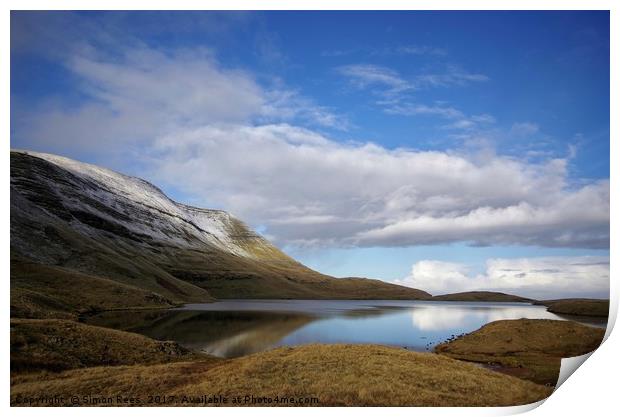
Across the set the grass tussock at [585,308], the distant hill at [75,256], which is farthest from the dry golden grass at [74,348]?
the grass tussock at [585,308]

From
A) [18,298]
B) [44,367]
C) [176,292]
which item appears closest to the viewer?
[44,367]

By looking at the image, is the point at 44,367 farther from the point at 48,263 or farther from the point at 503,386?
the point at 48,263

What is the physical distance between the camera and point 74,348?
32.0 m

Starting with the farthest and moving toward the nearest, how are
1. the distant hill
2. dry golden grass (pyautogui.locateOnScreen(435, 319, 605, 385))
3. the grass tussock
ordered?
the grass tussock
the distant hill
dry golden grass (pyautogui.locateOnScreen(435, 319, 605, 385))

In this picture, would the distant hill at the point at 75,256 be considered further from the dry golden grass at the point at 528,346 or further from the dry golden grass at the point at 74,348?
the dry golden grass at the point at 528,346

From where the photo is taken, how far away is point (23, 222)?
332 ft

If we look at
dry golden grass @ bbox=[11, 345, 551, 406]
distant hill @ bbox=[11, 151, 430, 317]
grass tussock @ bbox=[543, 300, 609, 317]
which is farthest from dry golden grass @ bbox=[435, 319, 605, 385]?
grass tussock @ bbox=[543, 300, 609, 317]

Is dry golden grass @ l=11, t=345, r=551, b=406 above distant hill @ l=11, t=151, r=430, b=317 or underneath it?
underneath

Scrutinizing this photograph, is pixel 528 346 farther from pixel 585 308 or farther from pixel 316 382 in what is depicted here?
pixel 585 308

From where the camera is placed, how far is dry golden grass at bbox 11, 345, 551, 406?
77.8 ft

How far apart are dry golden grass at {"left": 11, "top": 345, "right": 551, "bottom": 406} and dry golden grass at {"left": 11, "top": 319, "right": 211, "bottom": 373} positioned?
251cm

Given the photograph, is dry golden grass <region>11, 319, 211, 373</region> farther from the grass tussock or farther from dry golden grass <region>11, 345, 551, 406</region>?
the grass tussock
